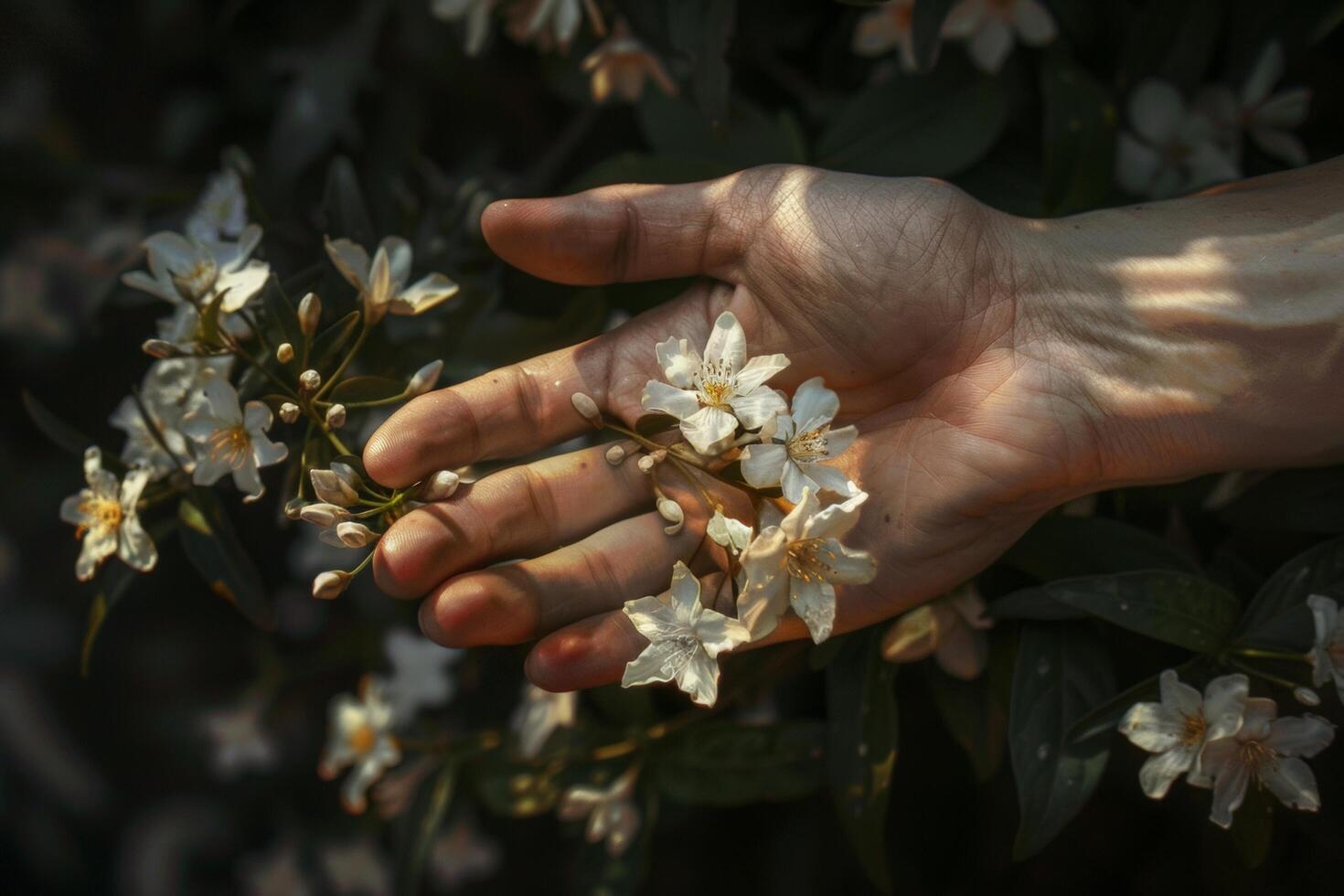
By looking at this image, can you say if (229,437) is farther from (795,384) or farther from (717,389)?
(795,384)

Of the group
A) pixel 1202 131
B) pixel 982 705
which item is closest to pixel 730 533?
pixel 982 705

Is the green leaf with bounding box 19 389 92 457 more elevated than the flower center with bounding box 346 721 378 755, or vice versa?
the green leaf with bounding box 19 389 92 457

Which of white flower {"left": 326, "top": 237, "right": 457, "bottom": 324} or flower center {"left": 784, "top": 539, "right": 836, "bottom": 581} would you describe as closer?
flower center {"left": 784, "top": 539, "right": 836, "bottom": 581}

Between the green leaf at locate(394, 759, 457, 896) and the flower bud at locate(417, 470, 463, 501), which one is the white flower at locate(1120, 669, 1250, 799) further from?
the green leaf at locate(394, 759, 457, 896)

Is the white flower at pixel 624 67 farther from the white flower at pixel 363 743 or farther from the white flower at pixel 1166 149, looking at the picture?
the white flower at pixel 363 743

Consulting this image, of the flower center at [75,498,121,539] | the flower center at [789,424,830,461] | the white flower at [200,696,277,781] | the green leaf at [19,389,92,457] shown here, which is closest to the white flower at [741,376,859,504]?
the flower center at [789,424,830,461]

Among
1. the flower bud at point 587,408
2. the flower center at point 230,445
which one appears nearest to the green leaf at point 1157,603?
the flower bud at point 587,408

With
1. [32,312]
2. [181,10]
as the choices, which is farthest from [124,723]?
[181,10]
